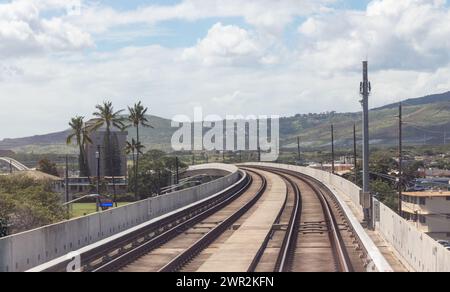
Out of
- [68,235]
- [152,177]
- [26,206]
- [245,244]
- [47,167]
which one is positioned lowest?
[152,177]

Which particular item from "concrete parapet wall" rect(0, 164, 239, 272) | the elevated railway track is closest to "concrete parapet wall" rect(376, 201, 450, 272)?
the elevated railway track

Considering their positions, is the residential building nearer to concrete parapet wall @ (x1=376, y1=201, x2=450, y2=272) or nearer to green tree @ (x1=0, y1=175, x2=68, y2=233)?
green tree @ (x1=0, y1=175, x2=68, y2=233)

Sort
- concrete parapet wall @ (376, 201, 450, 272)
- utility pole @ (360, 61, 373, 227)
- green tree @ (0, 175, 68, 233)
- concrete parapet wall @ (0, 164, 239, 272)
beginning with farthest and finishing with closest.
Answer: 1. green tree @ (0, 175, 68, 233)
2. utility pole @ (360, 61, 373, 227)
3. concrete parapet wall @ (0, 164, 239, 272)
4. concrete parapet wall @ (376, 201, 450, 272)

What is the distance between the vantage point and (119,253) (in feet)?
76.6

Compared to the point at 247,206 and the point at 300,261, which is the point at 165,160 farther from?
the point at 300,261

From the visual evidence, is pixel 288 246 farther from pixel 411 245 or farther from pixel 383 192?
pixel 383 192

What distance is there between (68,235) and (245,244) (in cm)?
757

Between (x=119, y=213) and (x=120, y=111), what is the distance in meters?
73.5

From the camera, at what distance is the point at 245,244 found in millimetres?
26781

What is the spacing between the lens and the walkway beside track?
21219mm

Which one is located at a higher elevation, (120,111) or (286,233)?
(120,111)

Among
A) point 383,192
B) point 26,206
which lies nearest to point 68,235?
point 26,206

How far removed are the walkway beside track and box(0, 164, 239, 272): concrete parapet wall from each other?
3.69 m
